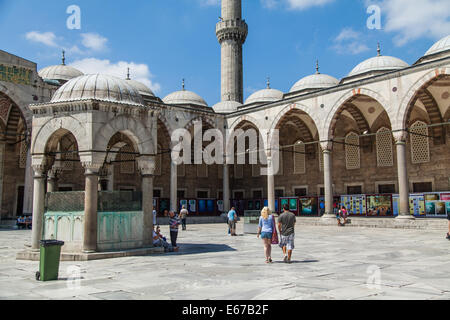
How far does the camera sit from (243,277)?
5969 mm

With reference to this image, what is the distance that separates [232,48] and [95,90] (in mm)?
27451

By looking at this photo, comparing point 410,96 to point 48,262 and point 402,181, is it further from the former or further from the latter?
point 48,262

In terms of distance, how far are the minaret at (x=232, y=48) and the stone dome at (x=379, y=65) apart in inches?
450

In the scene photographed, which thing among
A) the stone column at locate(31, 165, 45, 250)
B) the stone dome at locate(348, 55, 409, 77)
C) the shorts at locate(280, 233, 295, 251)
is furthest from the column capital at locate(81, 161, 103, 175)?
the stone dome at locate(348, 55, 409, 77)

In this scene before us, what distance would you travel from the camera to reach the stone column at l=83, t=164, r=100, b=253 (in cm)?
820

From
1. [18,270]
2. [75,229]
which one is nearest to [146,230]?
[75,229]

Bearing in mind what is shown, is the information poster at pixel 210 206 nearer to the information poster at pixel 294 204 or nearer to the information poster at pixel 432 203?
the information poster at pixel 294 204

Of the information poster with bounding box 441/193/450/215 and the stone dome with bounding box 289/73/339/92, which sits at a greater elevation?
the stone dome with bounding box 289/73/339/92

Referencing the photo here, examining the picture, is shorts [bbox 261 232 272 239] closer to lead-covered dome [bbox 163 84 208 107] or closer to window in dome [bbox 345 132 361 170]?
window in dome [bbox 345 132 361 170]

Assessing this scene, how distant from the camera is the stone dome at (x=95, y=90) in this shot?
8891 mm

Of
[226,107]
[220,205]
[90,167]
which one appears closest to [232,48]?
[226,107]

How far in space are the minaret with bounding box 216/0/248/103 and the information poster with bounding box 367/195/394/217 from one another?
16425 mm
